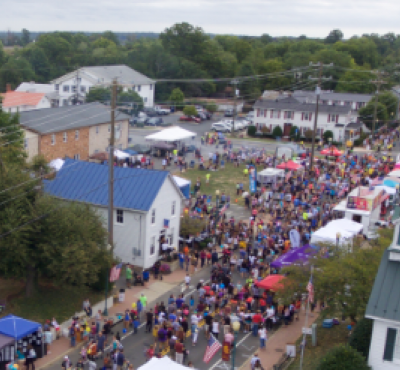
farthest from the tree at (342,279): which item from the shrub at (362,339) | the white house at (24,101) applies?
the white house at (24,101)

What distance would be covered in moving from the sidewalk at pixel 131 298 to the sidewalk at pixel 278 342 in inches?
235

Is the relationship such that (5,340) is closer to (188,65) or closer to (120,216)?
(120,216)

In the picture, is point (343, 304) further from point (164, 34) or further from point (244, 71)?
point (164, 34)

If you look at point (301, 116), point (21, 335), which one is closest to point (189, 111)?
point (301, 116)

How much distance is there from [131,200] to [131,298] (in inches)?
205

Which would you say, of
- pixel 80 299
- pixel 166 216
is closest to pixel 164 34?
pixel 166 216

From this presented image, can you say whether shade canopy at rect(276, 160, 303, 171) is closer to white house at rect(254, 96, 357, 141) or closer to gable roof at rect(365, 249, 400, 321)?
white house at rect(254, 96, 357, 141)

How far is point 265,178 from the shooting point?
4475cm

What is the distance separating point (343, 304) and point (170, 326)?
660cm

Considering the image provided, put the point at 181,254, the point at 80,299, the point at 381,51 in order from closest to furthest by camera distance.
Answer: the point at 80,299 < the point at 181,254 < the point at 381,51

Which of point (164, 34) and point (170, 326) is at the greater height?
point (164, 34)

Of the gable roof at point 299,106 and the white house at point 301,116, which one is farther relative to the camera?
the gable roof at point 299,106

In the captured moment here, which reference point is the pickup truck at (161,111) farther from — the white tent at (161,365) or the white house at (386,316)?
the white house at (386,316)

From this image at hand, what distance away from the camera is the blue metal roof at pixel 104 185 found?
27.7 metres
